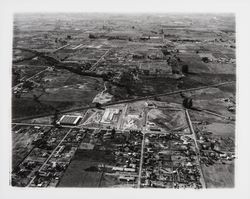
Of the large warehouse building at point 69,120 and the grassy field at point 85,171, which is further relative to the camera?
the large warehouse building at point 69,120

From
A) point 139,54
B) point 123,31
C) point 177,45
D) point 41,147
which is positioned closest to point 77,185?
point 41,147

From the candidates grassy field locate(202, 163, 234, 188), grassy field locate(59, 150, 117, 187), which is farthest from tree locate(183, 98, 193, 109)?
grassy field locate(59, 150, 117, 187)

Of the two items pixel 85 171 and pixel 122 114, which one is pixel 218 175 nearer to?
pixel 85 171

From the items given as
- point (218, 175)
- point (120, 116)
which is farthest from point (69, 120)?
point (218, 175)

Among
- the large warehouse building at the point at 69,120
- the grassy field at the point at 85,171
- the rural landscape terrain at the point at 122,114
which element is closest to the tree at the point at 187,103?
the rural landscape terrain at the point at 122,114

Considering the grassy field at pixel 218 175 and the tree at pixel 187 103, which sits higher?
the tree at pixel 187 103

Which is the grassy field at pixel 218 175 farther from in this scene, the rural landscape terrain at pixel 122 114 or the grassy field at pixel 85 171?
the grassy field at pixel 85 171

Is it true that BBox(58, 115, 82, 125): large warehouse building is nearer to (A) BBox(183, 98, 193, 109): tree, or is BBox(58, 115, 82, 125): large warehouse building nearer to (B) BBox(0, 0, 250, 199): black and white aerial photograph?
(B) BBox(0, 0, 250, 199): black and white aerial photograph

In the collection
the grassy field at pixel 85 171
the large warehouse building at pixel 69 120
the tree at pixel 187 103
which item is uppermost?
the tree at pixel 187 103

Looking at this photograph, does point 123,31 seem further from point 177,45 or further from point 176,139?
point 176,139
